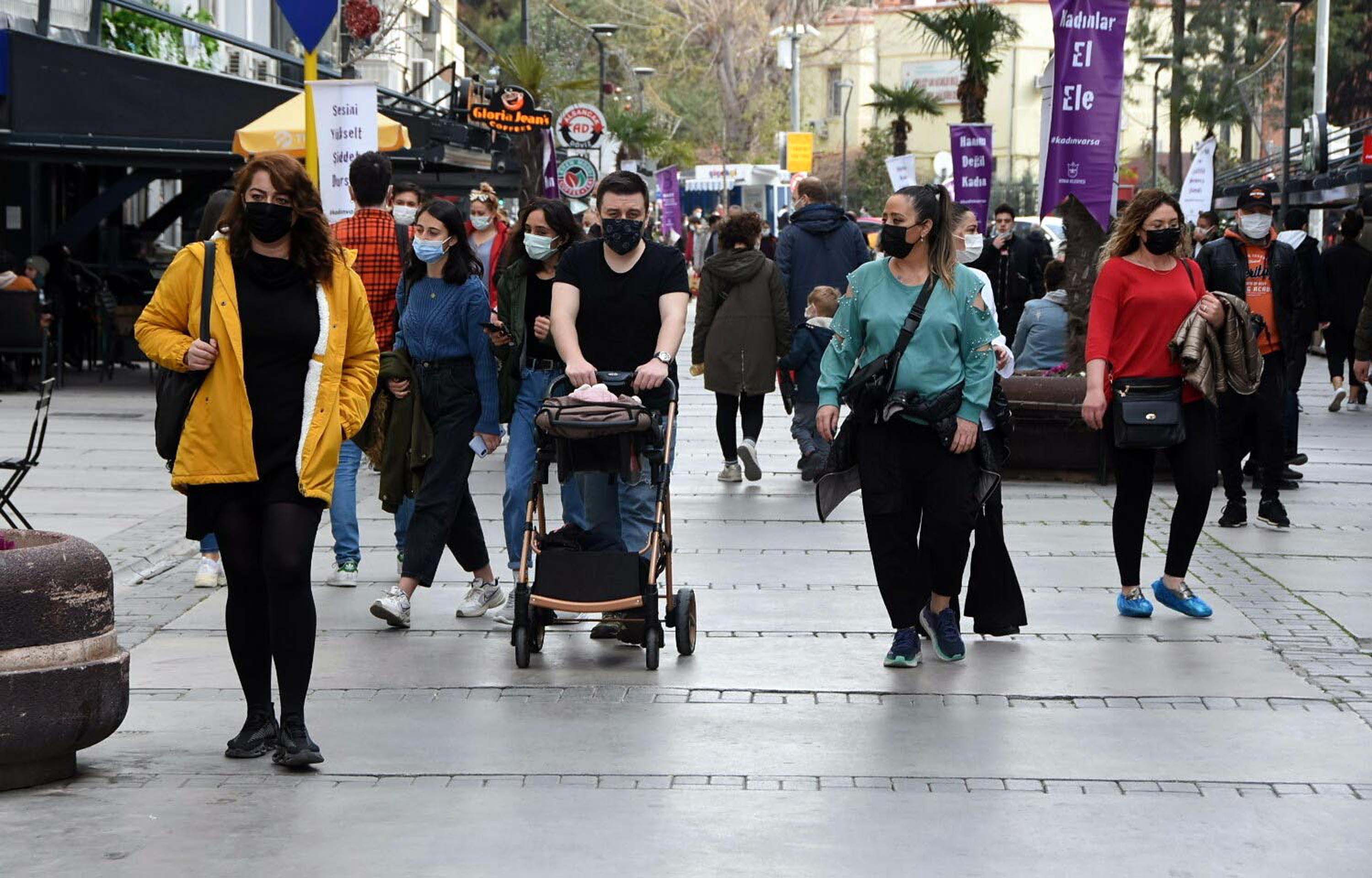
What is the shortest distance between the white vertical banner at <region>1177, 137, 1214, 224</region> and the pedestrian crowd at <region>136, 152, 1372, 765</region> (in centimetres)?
1185

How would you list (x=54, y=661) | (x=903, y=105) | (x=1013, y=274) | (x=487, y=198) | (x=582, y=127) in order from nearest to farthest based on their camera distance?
(x=54, y=661), (x=487, y=198), (x=1013, y=274), (x=582, y=127), (x=903, y=105)

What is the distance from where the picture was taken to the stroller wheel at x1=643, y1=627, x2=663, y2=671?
7477mm

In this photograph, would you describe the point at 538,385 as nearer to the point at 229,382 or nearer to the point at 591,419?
the point at 591,419

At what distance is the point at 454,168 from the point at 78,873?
57.3 ft

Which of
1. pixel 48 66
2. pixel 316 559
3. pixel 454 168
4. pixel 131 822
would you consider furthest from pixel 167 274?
pixel 454 168

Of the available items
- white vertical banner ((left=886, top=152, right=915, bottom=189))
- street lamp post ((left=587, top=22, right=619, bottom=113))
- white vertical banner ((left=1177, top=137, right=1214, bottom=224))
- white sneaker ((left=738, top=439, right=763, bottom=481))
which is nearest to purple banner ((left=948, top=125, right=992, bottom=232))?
white vertical banner ((left=1177, top=137, right=1214, bottom=224))

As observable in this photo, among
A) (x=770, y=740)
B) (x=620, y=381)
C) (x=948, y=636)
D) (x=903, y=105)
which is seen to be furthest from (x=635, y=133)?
(x=770, y=740)

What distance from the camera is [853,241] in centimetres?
1387

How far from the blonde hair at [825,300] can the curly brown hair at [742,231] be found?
1.83ft

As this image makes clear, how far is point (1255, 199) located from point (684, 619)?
18.2 ft

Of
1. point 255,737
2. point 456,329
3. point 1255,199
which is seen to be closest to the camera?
point 255,737

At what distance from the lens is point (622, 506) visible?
7898 mm

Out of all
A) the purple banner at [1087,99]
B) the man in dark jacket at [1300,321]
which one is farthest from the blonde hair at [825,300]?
the man in dark jacket at [1300,321]

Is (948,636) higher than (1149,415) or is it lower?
lower
